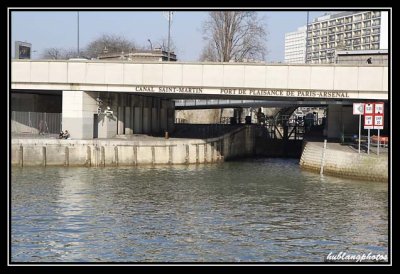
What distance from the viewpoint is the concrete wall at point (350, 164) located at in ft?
137

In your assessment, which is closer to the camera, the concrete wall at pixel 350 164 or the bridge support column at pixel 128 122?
the concrete wall at pixel 350 164

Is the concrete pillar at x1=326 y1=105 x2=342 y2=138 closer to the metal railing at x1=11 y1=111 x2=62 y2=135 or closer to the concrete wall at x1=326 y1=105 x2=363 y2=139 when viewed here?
the concrete wall at x1=326 y1=105 x2=363 y2=139

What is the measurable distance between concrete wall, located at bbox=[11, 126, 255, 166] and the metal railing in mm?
8670


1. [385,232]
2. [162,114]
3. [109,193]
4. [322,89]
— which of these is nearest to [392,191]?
[385,232]

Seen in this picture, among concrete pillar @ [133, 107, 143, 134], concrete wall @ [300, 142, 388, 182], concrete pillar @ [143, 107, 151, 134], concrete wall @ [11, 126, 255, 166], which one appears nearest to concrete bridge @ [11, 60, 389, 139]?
concrete wall @ [11, 126, 255, 166]

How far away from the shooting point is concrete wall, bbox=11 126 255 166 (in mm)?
48750

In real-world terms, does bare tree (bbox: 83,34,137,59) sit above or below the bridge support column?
above

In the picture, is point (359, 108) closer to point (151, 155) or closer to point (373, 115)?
point (373, 115)

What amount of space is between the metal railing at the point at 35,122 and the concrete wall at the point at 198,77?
6.13 meters

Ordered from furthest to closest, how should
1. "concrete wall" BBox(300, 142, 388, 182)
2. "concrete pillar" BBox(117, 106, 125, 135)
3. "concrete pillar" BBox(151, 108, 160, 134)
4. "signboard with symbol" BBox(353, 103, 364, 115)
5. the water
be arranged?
"concrete pillar" BBox(151, 108, 160, 134) → "concrete pillar" BBox(117, 106, 125, 135) → "signboard with symbol" BBox(353, 103, 364, 115) → "concrete wall" BBox(300, 142, 388, 182) → the water

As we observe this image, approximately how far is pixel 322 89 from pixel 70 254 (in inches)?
1246

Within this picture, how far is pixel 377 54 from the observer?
2576 inches

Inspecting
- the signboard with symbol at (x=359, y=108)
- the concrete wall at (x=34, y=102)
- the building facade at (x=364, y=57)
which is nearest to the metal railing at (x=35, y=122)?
the concrete wall at (x=34, y=102)

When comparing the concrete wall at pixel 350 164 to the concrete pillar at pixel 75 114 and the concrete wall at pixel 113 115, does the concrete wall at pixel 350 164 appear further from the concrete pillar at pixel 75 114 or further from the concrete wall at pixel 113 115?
the concrete pillar at pixel 75 114
